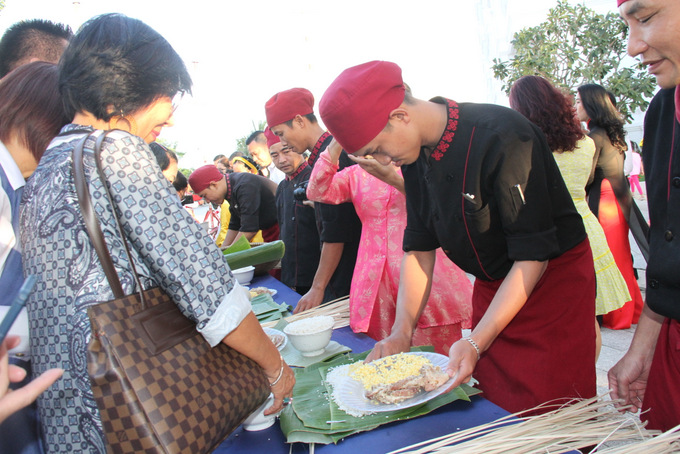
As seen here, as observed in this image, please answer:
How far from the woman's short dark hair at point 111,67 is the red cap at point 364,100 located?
53 centimetres

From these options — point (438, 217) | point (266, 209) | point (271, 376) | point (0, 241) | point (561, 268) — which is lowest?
point (266, 209)

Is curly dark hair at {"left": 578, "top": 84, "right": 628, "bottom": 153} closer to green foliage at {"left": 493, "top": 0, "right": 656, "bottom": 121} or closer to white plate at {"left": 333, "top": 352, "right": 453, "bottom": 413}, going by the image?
white plate at {"left": 333, "top": 352, "right": 453, "bottom": 413}

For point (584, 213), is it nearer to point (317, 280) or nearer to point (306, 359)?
point (317, 280)

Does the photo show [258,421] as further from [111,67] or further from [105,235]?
[111,67]

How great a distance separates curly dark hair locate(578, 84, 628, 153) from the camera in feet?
12.4

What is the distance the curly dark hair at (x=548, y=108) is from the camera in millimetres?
3117

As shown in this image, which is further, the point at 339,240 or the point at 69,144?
the point at 339,240

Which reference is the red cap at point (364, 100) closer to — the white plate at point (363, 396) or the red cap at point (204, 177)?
the white plate at point (363, 396)

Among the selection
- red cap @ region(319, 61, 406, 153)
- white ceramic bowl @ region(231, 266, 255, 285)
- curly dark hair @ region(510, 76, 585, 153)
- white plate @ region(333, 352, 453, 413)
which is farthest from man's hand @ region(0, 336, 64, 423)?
curly dark hair @ region(510, 76, 585, 153)

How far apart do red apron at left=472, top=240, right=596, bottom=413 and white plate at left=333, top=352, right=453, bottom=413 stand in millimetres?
283

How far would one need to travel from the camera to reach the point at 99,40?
114 centimetres

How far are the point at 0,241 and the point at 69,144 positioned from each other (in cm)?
35

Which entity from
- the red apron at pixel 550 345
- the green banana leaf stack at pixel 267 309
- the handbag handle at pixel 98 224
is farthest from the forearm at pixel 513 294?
the green banana leaf stack at pixel 267 309

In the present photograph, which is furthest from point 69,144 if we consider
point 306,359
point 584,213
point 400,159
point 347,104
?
point 584,213
